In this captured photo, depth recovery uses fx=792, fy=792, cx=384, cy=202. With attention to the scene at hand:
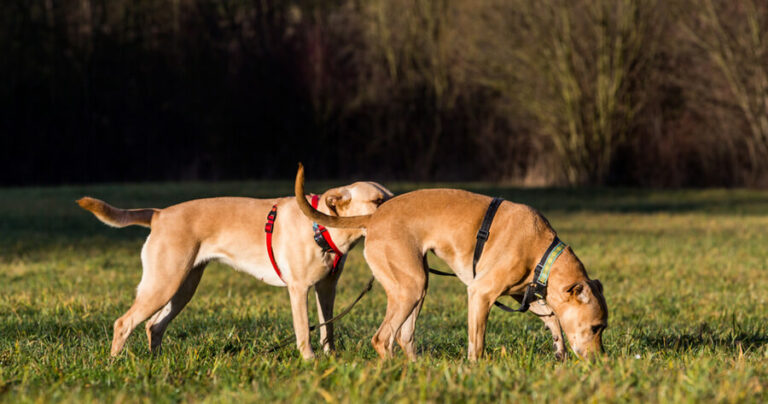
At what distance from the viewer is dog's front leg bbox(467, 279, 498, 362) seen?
16.3 ft

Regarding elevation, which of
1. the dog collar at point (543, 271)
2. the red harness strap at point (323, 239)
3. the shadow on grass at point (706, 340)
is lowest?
the shadow on grass at point (706, 340)

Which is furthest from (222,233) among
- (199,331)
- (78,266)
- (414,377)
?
(78,266)

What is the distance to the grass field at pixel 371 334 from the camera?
149 inches

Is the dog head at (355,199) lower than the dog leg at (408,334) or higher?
higher

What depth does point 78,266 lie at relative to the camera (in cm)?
1043

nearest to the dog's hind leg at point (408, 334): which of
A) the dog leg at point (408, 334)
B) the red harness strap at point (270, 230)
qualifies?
the dog leg at point (408, 334)

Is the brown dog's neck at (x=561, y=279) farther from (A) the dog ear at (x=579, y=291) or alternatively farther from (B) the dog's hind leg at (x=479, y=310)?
(B) the dog's hind leg at (x=479, y=310)

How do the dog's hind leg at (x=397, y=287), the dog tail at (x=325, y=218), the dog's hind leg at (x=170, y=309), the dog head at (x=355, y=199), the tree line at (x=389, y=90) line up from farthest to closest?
the tree line at (x=389, y=90) → the dog's hind leg at (x=170, y=309) → the dog head at (x=355, y=199) → the dog tail at (x=325, y=218) → the dog's hind leg at (x=397, y=287)

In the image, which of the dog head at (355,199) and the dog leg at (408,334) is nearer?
the dog leg at (408,334)

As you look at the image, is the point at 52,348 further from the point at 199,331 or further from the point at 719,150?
the point at 719,150

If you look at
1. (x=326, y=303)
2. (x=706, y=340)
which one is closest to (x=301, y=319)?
(x=326, y=303)

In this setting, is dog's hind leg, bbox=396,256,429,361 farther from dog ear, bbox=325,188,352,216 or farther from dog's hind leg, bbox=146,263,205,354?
dog's hind leg, bbox=146,263,205,354

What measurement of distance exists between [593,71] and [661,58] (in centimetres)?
243

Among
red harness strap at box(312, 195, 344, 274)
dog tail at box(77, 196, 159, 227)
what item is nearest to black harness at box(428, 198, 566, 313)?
red harness strap at box(312, 195, 344, 274)
